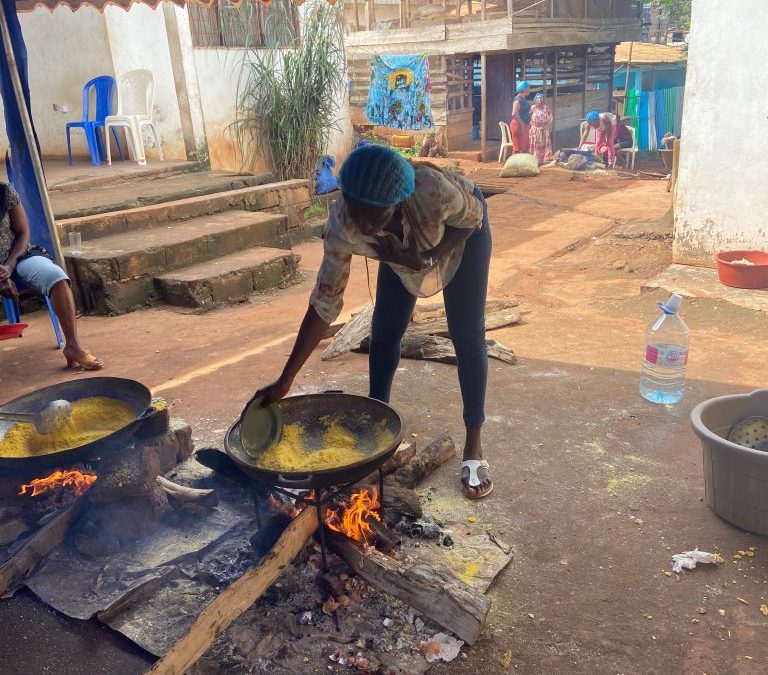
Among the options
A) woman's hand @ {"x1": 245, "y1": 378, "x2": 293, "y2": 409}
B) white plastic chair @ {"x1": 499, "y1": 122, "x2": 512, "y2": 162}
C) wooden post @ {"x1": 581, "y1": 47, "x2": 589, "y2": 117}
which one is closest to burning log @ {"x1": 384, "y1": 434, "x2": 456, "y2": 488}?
woman's hand @ {"x1": 245, "y1": 378, "x2": 293, "y2": 409}

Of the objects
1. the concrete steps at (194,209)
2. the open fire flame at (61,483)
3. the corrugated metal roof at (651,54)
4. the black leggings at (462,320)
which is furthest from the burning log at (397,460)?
the corrugated metal roof at (651,54)

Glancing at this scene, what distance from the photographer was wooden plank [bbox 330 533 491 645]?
215cm

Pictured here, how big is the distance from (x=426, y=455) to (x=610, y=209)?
337 inches

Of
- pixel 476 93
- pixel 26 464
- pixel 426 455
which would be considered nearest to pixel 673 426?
pixel 426 455

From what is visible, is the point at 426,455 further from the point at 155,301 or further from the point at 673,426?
the point at 155,301

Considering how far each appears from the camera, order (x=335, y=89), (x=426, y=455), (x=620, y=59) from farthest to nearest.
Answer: (x=620, y=59) → (x=335, y=89) → (x=426, y=455)

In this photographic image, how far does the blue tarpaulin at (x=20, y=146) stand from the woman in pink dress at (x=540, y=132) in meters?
12.6

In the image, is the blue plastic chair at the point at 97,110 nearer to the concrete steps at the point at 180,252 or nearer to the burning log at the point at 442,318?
the concrete steps at the point at 180,252

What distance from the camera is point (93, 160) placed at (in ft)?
32.3

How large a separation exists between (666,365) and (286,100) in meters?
7.64

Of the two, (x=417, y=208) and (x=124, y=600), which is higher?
(x=417, y=208)

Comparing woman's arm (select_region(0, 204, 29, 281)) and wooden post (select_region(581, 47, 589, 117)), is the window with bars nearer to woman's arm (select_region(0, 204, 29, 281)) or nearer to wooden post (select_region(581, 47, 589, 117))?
woman's arm (select_region(0, 204, 29, 281))

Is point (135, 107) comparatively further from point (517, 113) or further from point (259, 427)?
point (517, 113)

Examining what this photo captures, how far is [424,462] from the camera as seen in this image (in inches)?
124
